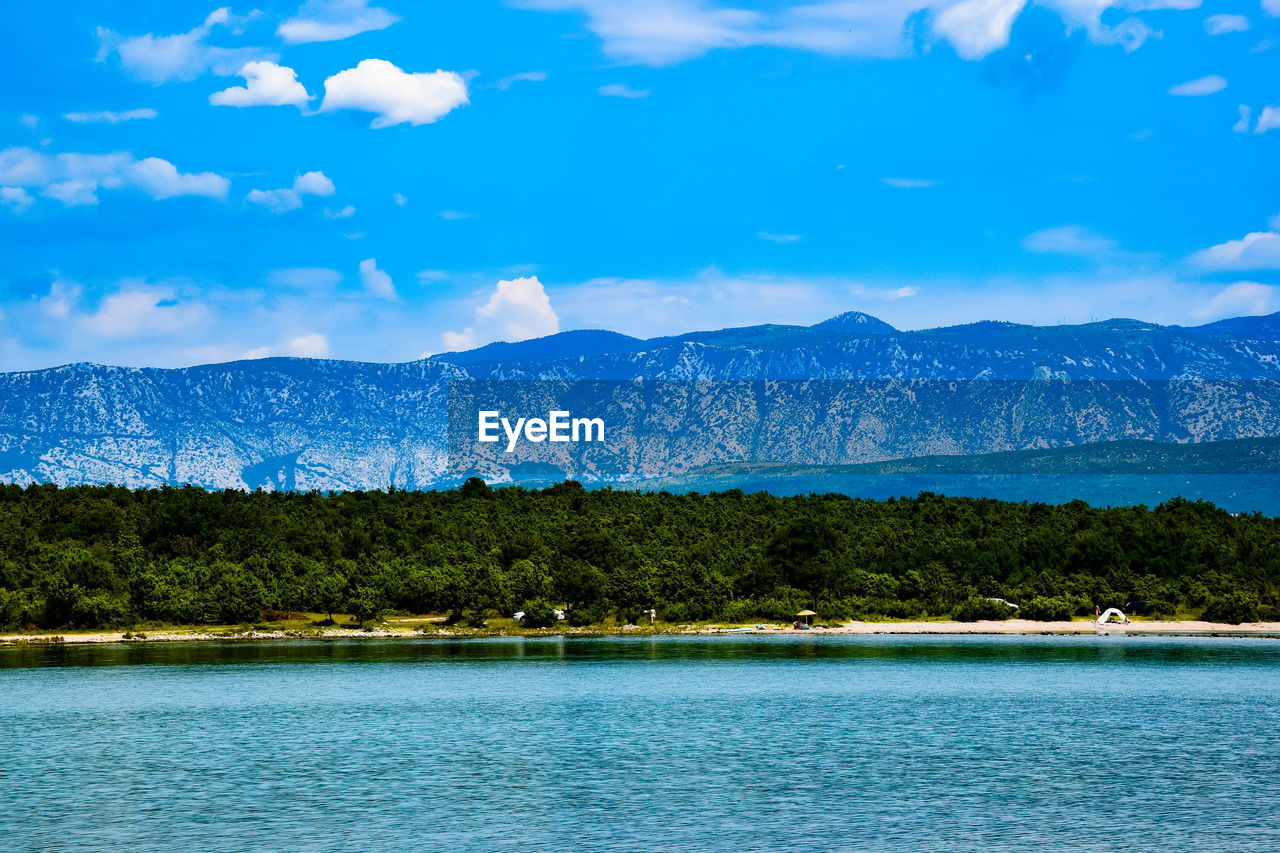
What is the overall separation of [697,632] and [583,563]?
14467 mm

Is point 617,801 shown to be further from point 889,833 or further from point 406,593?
point 406,593

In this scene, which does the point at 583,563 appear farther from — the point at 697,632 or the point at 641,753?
the point at 641,753

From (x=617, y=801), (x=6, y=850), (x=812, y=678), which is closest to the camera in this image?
(x=6, y=850)

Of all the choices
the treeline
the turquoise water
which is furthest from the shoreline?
the turquoise water

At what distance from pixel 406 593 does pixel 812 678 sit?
54132 mm

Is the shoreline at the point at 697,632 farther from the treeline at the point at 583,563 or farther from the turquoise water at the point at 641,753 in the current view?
the turquoise water at the point at 641,753

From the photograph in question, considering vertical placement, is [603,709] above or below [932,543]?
below

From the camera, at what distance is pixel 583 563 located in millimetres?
126625

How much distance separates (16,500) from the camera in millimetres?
145625

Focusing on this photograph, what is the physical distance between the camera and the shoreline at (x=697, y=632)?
108m

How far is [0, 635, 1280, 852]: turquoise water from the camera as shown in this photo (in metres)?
35.7

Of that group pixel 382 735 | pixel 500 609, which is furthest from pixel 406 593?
pixel 382 735

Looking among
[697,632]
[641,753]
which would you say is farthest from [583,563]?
[641,753]

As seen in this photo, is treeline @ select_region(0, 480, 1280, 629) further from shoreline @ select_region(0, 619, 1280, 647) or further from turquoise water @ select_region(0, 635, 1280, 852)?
turquoise water @ select_region(0, 635, 1280, 852)
